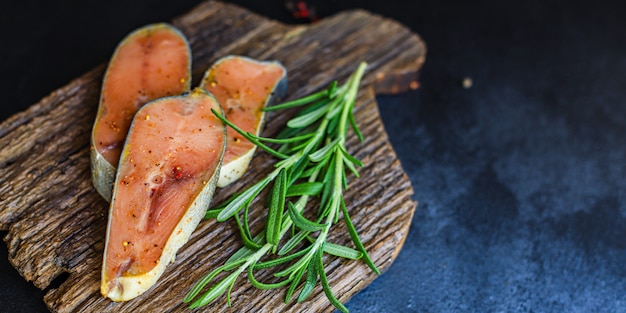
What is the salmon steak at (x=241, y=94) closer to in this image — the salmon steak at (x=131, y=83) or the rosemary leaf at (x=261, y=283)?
the salmon steak at (x=131, y=83)

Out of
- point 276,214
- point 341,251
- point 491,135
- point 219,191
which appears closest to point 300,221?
point 276,214

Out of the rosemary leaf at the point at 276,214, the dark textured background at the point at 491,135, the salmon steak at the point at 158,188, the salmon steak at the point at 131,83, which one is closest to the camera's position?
the salmon steak at the point at 158,188

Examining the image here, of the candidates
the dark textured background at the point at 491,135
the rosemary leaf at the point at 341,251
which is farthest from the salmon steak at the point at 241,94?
the dark textured background at the point at 491,135

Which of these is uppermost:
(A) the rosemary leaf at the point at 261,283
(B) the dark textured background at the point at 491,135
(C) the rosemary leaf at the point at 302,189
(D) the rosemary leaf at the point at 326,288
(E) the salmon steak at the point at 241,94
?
(E) the salmon steak at the point at 241,94

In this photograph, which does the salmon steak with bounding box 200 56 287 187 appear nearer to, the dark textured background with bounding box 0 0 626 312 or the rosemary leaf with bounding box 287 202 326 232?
the rosemary leaf with bounding box 287 202 326 232

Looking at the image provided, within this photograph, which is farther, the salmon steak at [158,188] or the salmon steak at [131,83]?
the salmon steak at [131,83]

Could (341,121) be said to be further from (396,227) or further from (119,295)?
(119,295)
